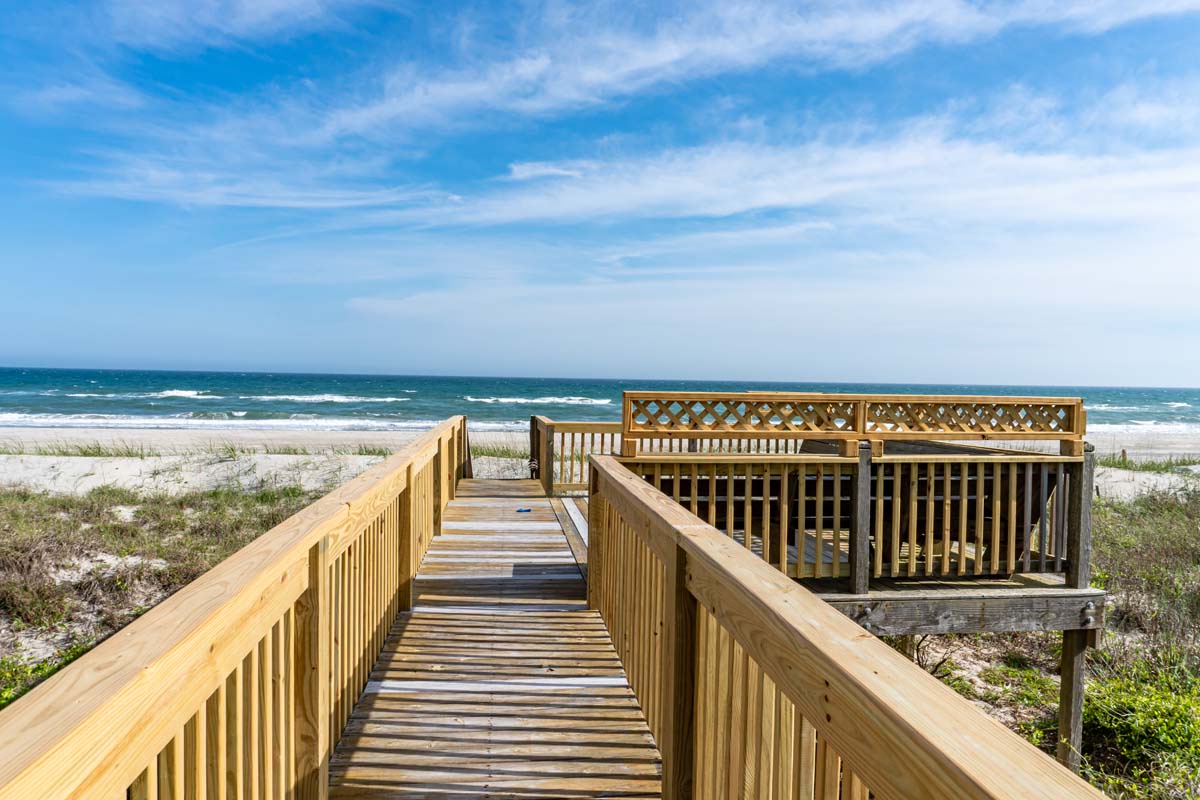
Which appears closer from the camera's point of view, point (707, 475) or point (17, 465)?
point (707, 475)

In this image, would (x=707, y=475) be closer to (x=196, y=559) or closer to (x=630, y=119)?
(x=196, y=559)

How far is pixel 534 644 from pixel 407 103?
13325 mm

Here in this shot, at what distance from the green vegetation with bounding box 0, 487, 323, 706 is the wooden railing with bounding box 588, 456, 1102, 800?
5.08 meters

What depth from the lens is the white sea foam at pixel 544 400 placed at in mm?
46000

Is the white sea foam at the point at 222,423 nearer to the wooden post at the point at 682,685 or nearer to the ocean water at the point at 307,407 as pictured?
the ocean water at the point at 307,407

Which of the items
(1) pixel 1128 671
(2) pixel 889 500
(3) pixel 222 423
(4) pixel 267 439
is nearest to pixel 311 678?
(2) pixel 889 500

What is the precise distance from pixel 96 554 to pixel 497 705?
265 inches

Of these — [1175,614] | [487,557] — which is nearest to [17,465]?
[487,557]

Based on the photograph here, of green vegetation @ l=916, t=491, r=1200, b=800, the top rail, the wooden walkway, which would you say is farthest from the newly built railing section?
green vegetation @ l=916, t=491, r=1200, b=800

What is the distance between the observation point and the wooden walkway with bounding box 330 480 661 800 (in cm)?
245

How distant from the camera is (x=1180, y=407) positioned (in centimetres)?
5684

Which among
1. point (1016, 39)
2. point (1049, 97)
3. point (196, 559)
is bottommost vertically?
point (196, 559)

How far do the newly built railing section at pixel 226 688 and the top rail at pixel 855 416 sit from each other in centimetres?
277

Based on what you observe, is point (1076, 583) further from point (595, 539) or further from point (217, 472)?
point (217, 472)
